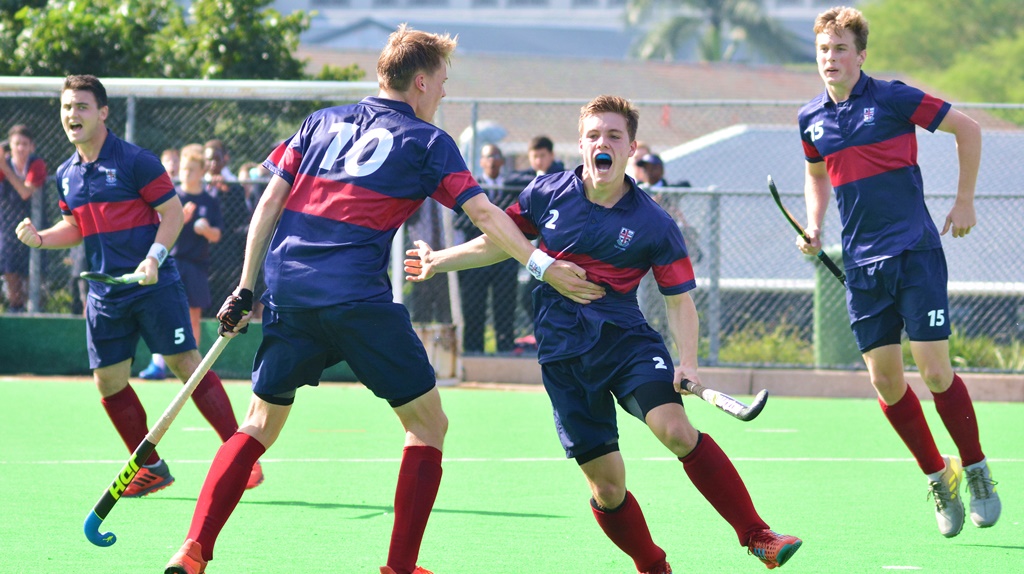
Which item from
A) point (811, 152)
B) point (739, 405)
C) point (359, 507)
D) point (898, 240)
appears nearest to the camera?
point (739, 405)

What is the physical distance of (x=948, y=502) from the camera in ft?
19.2

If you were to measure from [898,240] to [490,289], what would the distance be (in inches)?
263

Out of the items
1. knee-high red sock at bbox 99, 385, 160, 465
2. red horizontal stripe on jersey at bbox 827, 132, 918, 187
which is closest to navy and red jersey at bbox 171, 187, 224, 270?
knee-high red sock at bbox 99, 385, 160, 465

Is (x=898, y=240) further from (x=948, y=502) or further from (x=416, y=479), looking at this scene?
(x=416, y=479)

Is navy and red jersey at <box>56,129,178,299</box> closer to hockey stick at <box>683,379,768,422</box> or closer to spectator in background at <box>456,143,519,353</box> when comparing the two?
hockey stick at <box>683,379,768,422</box>

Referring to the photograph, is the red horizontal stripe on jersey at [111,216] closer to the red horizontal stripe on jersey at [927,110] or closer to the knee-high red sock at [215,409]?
the knee-high red sock at [215,409]

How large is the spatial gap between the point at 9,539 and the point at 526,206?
Result: 99.7 inches

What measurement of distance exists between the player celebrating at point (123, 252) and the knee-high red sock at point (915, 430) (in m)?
3.13

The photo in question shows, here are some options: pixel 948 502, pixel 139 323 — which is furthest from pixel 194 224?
pixel 948 502

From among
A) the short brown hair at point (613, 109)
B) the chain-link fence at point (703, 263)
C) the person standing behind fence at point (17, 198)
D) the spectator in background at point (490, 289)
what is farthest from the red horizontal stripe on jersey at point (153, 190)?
the person standing behind fence at point (17, 198)

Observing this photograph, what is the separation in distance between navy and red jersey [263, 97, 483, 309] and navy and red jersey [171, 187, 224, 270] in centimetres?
732

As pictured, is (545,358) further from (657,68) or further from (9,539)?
(657,68)

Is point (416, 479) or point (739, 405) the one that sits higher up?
point (739, 405)

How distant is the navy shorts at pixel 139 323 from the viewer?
692cm
